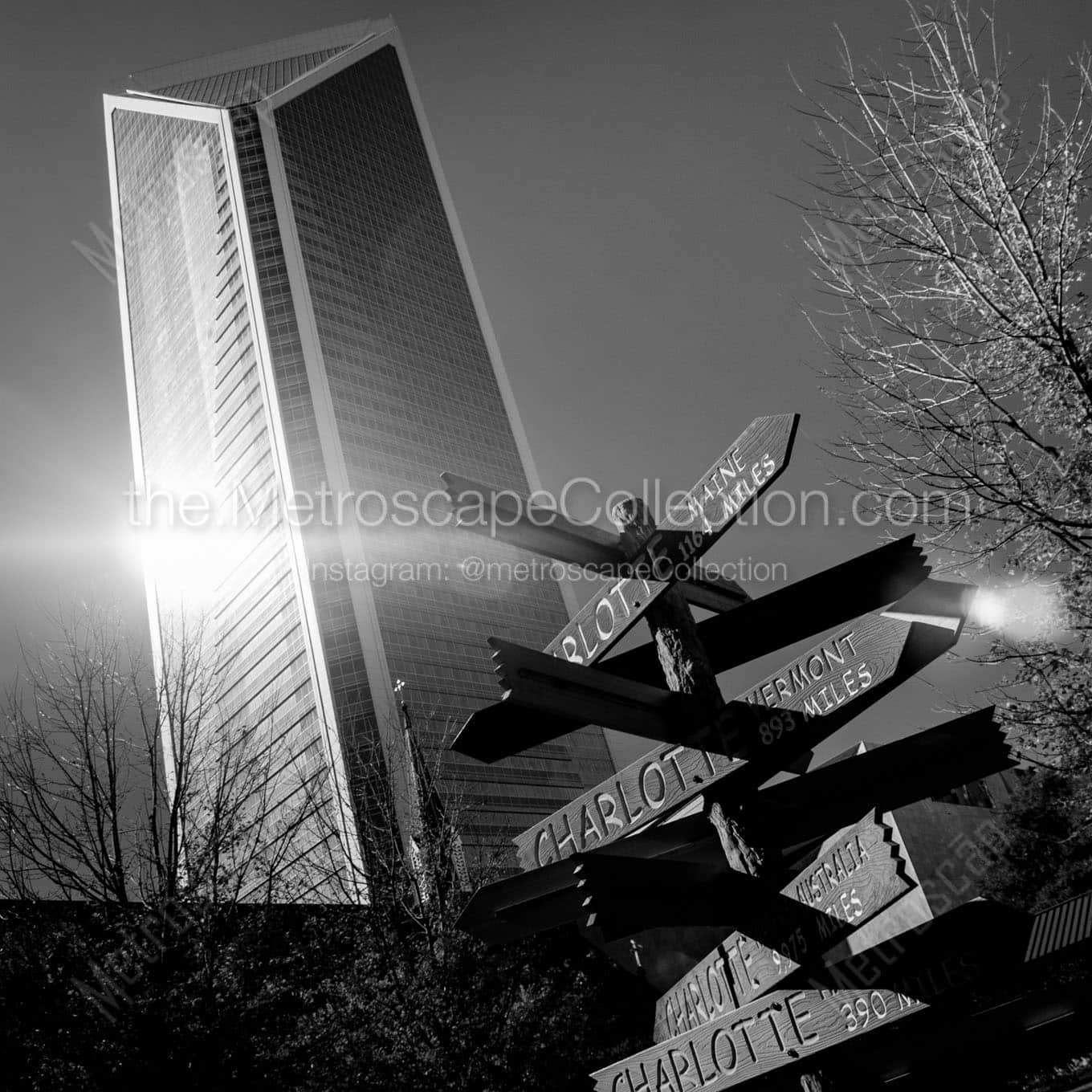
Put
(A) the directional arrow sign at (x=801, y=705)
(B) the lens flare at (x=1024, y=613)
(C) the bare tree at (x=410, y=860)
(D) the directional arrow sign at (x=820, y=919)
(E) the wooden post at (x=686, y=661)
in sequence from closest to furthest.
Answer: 1. (D) the directional arrow sign at (x=820, y=919)
2. (A) the directional arrow sign at (x=801, y=705)
3. (E) the wooden post at (x=686, y=661)
4. (B) the lens flare at (x=1024, y=613)
5. (C) the bare tree at (x=410, y=860)

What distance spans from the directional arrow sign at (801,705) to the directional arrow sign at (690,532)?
0.60 m

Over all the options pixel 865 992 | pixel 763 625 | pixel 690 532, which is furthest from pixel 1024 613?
pixel 865 992

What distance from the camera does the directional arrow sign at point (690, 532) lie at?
3516 mm

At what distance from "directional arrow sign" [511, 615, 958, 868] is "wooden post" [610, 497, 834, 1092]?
0.15 m

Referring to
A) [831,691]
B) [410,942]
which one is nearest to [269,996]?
[410,942]

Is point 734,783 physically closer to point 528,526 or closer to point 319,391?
point 528,526

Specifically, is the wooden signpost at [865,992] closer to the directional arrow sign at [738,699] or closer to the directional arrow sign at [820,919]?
the directional arrow sign at [820,919]

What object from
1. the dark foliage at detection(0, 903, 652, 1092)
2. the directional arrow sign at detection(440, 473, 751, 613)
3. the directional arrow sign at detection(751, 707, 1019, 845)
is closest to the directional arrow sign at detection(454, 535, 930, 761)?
the directional arrow sign at detection(440, 473, 751, 613)

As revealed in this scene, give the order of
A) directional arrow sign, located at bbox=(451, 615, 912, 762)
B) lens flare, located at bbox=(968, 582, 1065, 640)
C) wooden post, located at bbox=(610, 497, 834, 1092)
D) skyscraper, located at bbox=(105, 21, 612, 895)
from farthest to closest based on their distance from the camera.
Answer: skyscraper, located at bbox=(105, 21, 612, 895) < lens flare, located at bbox=(968, 582, 1065, 640) < wooden post, located at bbox=(610, 497, 834, 1092) < directional arrow sign, located at bbox=(451, 615, 912, 762)

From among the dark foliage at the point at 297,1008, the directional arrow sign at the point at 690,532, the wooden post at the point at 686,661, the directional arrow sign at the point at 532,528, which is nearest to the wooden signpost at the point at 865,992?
the wooden post at the point at 686,661

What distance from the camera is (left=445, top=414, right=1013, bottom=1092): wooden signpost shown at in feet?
9.54

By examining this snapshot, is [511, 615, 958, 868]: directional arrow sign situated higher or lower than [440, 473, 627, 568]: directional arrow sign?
lower

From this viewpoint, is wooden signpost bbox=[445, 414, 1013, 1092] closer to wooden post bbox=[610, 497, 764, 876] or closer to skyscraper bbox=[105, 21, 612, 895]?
wooden post bbox=[610, 497, 764, 876]

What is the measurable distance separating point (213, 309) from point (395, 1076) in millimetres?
123242
